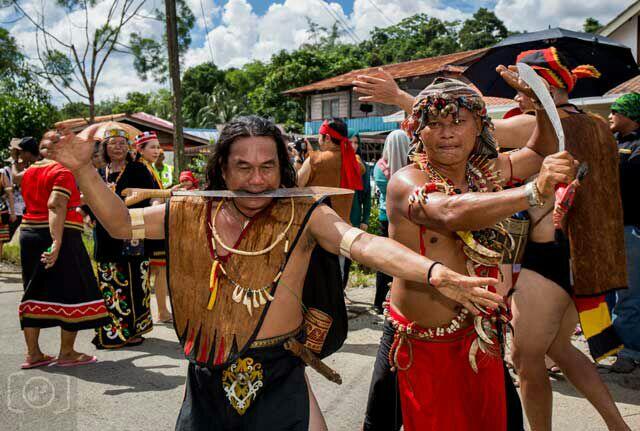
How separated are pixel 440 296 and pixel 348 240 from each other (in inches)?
22.8

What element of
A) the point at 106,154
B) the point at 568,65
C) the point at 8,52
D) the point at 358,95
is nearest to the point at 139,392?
the point at 106,154

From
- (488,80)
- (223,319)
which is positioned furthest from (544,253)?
(488,80)

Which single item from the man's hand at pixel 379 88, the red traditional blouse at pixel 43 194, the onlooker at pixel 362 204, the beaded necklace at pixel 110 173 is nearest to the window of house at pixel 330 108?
the onlooker at pixel 362 204

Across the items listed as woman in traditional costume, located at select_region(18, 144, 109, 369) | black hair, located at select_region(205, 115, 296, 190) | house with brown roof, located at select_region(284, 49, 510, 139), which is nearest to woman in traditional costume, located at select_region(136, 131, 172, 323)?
woman in traditional costume, located at select_region(18, 144, 109, 369)

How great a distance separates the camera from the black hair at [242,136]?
7.46ft

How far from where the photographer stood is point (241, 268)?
2.19 meters

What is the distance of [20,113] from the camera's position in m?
21.5

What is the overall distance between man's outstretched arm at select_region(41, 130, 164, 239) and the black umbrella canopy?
12.0 ft

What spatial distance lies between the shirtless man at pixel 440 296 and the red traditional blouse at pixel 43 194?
3.55 meters

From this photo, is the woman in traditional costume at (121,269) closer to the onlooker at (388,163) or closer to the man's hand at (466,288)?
the onlooker at (388,163)

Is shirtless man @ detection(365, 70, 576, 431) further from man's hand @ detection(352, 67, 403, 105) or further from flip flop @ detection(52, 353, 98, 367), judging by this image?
flip flop @ detection(52, 353, 98, 367)

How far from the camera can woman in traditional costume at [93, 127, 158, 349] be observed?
534 cm

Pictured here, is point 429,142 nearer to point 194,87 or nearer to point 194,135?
point 194,135

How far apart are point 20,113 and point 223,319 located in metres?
22.5
